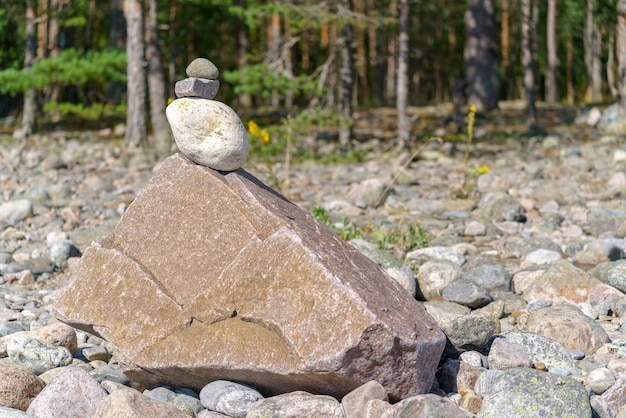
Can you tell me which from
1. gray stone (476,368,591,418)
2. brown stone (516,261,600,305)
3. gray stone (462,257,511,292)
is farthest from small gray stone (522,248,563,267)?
gray stone (476,368,591,418)

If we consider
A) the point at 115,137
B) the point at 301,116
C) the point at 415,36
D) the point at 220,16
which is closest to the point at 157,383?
the point at 301,116

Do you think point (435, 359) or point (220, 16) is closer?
point (435, 359)

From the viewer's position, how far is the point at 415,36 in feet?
106

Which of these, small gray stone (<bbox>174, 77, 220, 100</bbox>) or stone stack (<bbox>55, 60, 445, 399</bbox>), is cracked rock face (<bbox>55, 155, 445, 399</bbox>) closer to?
stone stack (<bbox>55, 60, 445, 399</bbox>)

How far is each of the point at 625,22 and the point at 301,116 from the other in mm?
5963

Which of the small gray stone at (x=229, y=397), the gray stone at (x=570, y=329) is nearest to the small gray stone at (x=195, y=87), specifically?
the small gray stone at (x=229, y=397)

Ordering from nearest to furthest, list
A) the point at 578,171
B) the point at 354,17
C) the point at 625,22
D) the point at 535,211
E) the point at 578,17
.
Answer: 1. the point at 535,211
2. the point at 578,171
3. the point at 354,17
4. the point at 625,22
5. the point at 578,17

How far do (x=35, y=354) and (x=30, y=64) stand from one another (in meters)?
12.4

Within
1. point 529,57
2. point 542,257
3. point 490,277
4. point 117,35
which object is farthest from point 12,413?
point 117,35

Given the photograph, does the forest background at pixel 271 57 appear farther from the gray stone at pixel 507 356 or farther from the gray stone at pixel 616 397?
the gray stone at pixel 616 397

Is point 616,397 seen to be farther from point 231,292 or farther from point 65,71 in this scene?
point 65,71

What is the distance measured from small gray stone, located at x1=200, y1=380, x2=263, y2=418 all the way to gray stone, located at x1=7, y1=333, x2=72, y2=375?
1.07 metres

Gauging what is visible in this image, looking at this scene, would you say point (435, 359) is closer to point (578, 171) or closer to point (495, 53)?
point (578, 171)

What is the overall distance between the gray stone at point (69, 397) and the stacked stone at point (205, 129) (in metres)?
1.39
